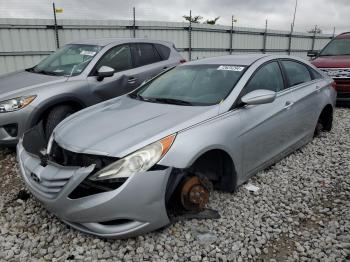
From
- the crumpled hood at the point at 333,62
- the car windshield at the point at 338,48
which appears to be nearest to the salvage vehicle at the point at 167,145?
the crumpled hood at the point at 333,62

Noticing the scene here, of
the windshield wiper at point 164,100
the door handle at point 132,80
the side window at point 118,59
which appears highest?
the side window at point 118,59

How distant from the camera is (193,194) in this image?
9.36ft

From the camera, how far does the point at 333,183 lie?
3.84 m

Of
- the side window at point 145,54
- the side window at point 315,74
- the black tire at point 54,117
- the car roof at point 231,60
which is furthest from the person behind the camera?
the side window at point 145,54

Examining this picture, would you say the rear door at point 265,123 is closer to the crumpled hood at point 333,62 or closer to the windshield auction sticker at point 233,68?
the windshield auction sticker at point 233,68

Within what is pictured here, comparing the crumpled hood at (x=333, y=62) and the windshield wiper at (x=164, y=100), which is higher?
the crumpled hood at (x=333, y=62)

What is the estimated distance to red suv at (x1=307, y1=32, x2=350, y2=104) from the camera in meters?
7.32

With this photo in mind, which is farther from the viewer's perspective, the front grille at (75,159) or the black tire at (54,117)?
→ the black tire at (54,117)

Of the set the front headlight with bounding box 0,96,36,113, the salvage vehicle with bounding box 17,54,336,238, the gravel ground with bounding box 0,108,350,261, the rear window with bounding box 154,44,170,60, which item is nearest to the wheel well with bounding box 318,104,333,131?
the salvage vehicle with bounding box 17,54,336,238

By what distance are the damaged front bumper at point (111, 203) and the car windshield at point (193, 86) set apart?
1114 mm

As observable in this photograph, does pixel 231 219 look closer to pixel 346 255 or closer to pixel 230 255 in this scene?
pixel 230 255

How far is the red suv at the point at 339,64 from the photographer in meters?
7.32

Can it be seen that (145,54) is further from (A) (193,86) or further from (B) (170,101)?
(B) (170,101)

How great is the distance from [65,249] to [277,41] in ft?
57.3
